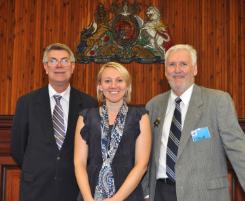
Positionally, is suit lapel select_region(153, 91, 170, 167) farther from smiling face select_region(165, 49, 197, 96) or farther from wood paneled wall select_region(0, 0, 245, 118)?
wood paneled wall select_region(0, 0, 245, 118)

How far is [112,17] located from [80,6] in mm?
378

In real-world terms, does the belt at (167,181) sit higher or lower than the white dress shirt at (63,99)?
lower

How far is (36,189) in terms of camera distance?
2740 millimetres

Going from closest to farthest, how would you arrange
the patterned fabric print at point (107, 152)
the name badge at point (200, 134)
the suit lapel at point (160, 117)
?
the patterned fabric print at point (107, 152) → the name badge at point (200, 134) → the suit lapel at point (160, 117)

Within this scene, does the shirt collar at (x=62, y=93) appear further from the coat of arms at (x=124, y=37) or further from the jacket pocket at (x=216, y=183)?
the coat of arms at (x=124, y=37)

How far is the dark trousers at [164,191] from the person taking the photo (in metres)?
2.42

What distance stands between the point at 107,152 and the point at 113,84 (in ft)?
1.30

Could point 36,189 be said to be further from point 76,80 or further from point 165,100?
point 76,80

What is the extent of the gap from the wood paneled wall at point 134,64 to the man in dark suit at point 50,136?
163cm

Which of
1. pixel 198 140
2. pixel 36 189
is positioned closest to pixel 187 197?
pixel 198 140

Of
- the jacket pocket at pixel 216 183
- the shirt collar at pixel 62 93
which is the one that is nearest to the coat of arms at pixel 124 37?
the shirt collar at pixel 62 93

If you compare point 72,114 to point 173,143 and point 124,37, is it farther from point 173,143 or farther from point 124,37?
point 124,37

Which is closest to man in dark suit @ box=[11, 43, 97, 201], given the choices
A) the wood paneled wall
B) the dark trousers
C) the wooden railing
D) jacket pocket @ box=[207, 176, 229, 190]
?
the dark trousers

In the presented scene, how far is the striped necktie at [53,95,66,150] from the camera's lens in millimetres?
2783
